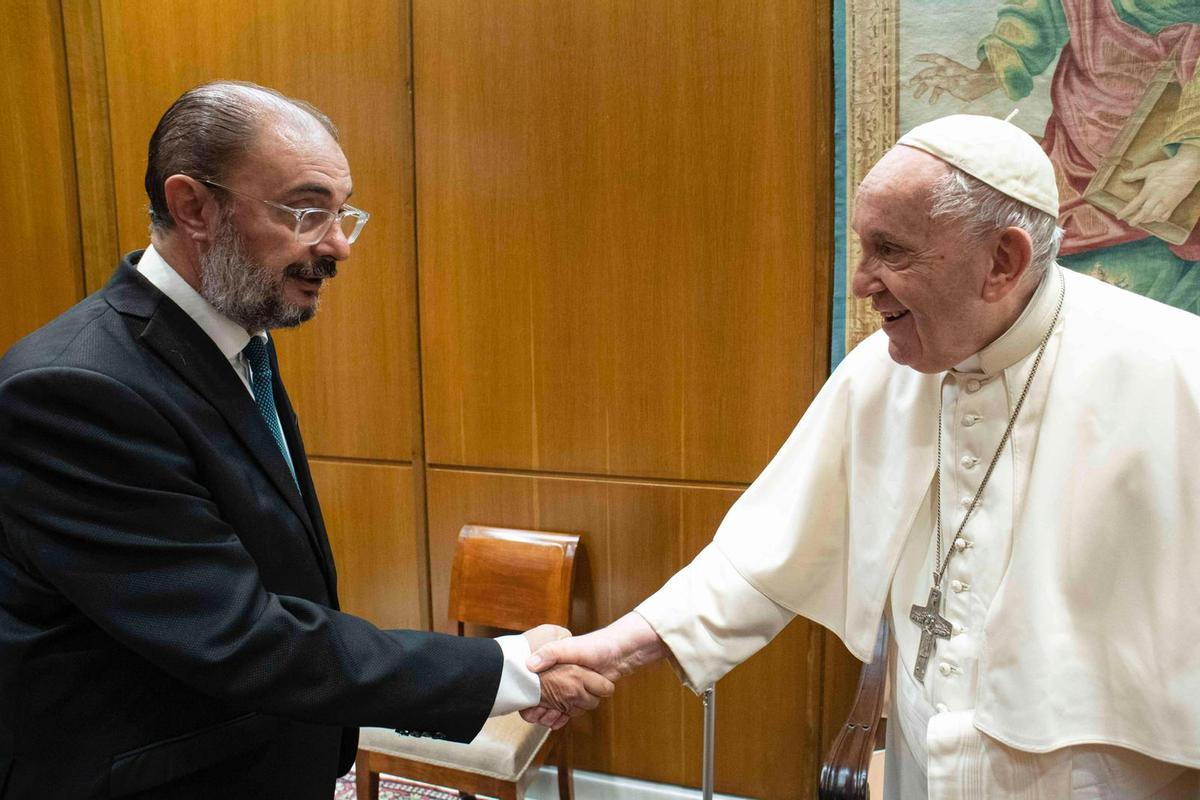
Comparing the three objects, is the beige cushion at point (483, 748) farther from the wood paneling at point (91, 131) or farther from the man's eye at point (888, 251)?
the wood paneling at point (91, 131)

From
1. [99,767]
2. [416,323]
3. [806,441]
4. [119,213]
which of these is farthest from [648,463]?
[119,213]

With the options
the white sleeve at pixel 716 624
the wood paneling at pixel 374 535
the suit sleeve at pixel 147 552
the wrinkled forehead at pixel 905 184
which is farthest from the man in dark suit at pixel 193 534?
the wood paneling at pixel 374 535

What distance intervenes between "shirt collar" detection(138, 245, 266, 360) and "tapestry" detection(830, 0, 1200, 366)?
74.4 inches

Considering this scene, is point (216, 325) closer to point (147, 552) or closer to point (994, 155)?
point (147, 552)

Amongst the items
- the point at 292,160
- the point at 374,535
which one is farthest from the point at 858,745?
the point at 374,535

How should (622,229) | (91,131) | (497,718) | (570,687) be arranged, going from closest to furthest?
(570,687) → (497,718) → (622,229) → (91,131)

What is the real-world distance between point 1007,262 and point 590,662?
1173mm

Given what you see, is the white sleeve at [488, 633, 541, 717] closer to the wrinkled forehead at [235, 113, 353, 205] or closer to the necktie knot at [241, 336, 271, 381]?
the necktie knot at [241, 336, 271, 381]

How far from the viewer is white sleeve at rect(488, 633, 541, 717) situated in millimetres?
1675

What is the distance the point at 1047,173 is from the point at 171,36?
332cm

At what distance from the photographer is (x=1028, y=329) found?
139 cm

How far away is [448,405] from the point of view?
3.14 metres

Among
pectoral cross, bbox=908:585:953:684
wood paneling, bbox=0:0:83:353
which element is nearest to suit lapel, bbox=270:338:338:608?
pectoral cross, bbox=908:585:953:684

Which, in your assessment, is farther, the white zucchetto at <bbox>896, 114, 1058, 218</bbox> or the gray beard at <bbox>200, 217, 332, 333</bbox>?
the gray beard at <bbox>200, 217, 332, 333</bbox>
